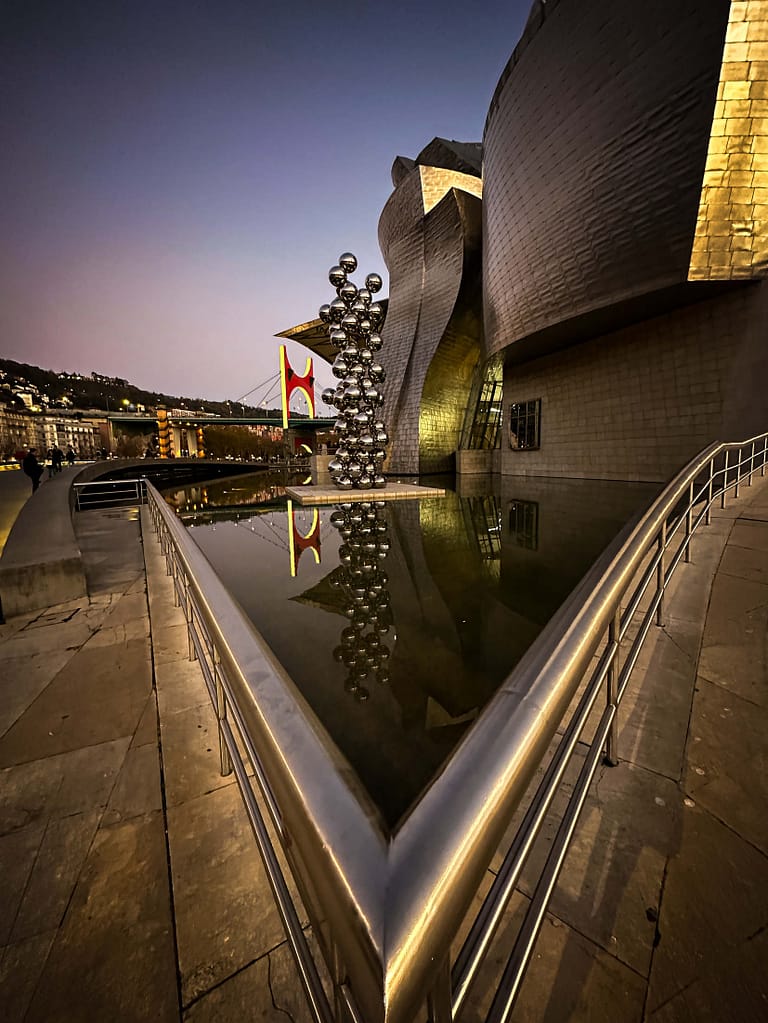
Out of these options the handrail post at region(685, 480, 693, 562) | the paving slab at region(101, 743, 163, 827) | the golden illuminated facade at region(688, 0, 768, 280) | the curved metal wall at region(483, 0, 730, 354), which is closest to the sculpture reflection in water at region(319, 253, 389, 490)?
the curved metal wall at region(483, 0, 730, 354)

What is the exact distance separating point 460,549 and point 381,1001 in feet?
19.3

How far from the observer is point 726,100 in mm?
9242

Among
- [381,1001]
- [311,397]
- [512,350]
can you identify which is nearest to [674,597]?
[381,1001]

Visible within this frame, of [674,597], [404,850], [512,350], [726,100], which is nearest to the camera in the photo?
[404,850]

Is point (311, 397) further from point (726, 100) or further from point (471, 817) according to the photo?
point (471, 817)

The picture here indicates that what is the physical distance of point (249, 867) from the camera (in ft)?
4.58

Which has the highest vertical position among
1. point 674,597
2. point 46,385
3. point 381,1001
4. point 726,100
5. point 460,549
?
point 46,385

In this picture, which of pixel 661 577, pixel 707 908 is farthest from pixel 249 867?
pixel 661 577

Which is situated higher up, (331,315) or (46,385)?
(46,385)

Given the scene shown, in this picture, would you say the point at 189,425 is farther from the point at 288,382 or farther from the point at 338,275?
the point at 338,275

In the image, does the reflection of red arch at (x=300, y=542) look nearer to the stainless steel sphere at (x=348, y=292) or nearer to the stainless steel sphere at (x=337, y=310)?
the stainless steel sphere at (x=337, y=310)

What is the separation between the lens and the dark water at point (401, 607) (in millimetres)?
2275

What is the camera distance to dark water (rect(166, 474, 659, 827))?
89.6 inches

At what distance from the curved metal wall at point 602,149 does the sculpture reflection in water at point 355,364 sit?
20.3ft
